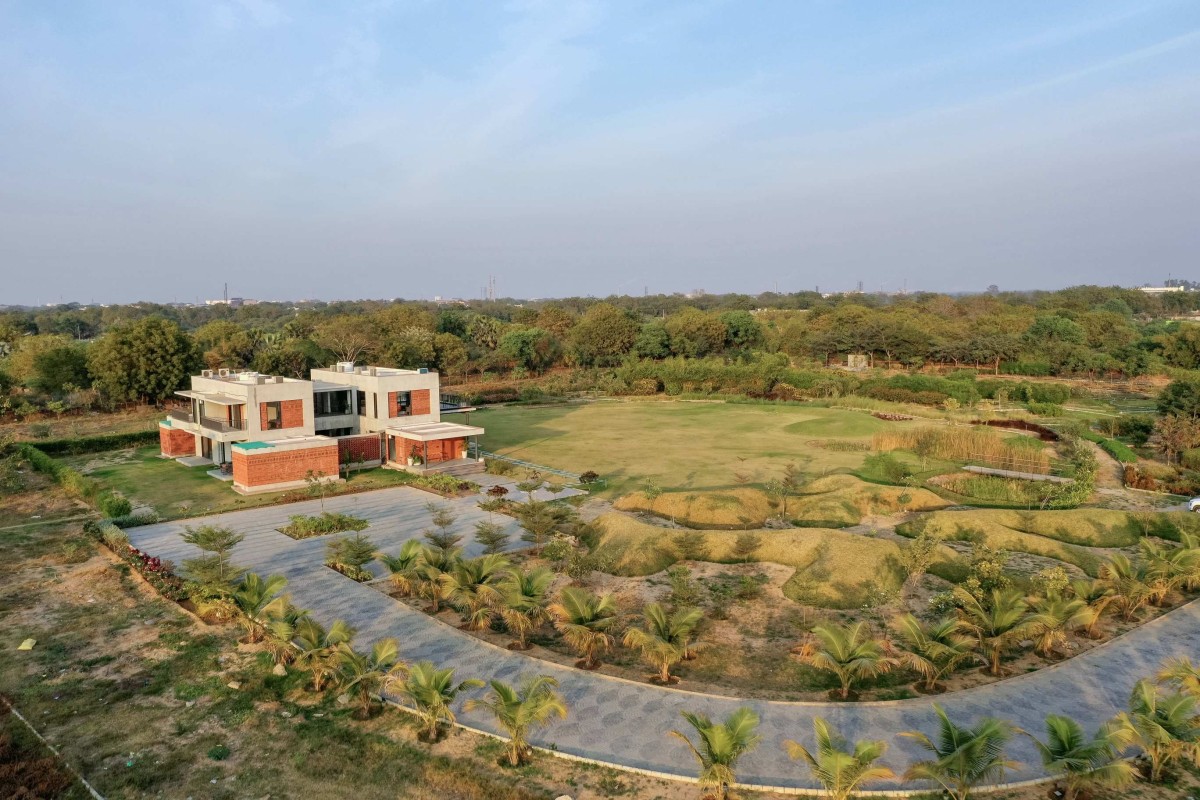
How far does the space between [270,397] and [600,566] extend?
17172mm

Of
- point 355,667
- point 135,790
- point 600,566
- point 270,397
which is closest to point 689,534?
point 600,566

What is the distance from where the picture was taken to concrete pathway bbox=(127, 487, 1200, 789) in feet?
32.3

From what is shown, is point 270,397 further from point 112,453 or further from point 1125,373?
point 1125,373

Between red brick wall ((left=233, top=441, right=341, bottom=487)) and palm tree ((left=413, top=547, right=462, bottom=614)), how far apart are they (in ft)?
40.8

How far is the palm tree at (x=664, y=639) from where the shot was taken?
11.9 metres

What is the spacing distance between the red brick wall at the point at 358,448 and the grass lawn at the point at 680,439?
18.2ft

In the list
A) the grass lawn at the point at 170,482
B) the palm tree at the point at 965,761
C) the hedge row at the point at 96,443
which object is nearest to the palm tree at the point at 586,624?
the palm tree at the point at 965,761

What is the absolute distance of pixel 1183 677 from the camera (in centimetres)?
1054

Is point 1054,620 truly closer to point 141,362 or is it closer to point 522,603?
point 522,603

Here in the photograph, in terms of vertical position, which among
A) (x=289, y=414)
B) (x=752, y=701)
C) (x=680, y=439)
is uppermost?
(x=289, y=414)

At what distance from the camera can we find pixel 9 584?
54.9 ft

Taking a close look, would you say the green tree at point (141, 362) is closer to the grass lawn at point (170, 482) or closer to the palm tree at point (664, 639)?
the grass lawn at point (170, 482)

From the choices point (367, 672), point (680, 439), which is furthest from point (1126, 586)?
point (680, 439)

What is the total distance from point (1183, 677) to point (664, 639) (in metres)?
7.53
